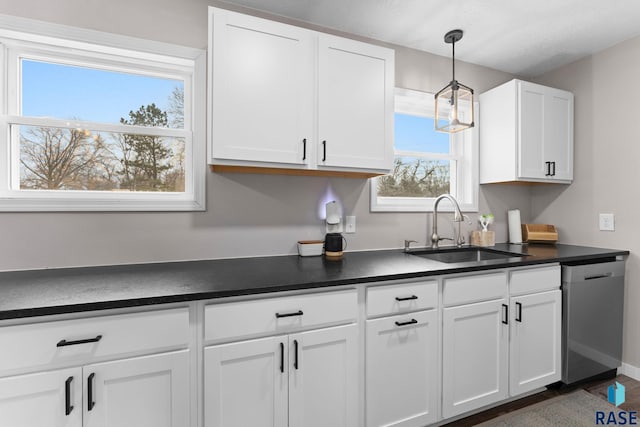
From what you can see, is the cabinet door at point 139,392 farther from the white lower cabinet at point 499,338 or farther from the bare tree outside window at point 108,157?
the white lower cabinet at point 499,338

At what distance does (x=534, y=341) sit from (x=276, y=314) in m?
1.70

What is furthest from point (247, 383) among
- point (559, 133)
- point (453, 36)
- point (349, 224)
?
point (559, 133)

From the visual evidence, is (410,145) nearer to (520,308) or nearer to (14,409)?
(520,308)

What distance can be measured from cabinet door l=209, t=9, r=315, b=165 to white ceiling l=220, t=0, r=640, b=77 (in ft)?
1.38

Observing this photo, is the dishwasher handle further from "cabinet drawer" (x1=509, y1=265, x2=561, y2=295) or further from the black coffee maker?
the black coffee maker

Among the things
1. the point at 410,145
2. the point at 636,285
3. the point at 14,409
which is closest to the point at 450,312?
the point at 410,145

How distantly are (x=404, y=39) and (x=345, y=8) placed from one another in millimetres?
583

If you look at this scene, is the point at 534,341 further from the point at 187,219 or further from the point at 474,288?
the point at 187,219

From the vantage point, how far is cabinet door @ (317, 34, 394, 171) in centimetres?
179

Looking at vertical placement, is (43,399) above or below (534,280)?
below

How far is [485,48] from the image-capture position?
2432 mm

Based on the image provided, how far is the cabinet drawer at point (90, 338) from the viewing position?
1032 mm

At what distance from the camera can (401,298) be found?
5.19 feet

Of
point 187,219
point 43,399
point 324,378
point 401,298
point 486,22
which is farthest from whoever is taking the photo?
point 486,22
